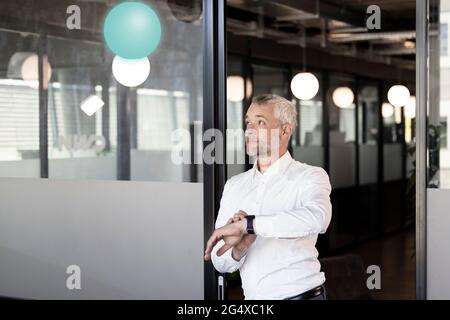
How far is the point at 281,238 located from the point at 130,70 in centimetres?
242

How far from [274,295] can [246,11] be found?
4.83 m

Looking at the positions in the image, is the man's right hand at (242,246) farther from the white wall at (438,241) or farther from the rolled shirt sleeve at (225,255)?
the white wall at (438,241)

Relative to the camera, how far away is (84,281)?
473 cm

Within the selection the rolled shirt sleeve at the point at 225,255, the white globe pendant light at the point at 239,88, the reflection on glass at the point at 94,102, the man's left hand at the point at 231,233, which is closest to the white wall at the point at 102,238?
the reflection on glass at the point at 94,102

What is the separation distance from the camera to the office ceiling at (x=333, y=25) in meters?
4.03

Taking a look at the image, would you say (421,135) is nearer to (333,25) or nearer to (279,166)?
(279,166)

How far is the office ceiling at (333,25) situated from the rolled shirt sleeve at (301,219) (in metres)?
1.69

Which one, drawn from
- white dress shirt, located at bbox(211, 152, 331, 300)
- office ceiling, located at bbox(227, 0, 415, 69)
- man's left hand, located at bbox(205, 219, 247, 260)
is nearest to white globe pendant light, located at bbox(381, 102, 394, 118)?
office ceiling, located at bbox(227, 0, 415, 69)

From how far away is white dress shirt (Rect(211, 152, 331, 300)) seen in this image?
2531mm

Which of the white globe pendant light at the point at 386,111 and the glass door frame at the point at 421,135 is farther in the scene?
the white globe pendant light at the point at 386,111

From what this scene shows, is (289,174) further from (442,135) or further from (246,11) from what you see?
(246,11)

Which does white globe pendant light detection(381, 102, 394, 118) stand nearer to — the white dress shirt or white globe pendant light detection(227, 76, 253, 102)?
white globe pendant light detection(227, 76, 253, 102)

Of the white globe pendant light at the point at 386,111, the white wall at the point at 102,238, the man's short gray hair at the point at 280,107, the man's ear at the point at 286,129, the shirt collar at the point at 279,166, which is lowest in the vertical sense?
the white wall at the point at 102,238

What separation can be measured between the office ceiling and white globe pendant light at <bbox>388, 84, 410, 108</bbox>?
0.51 ft
